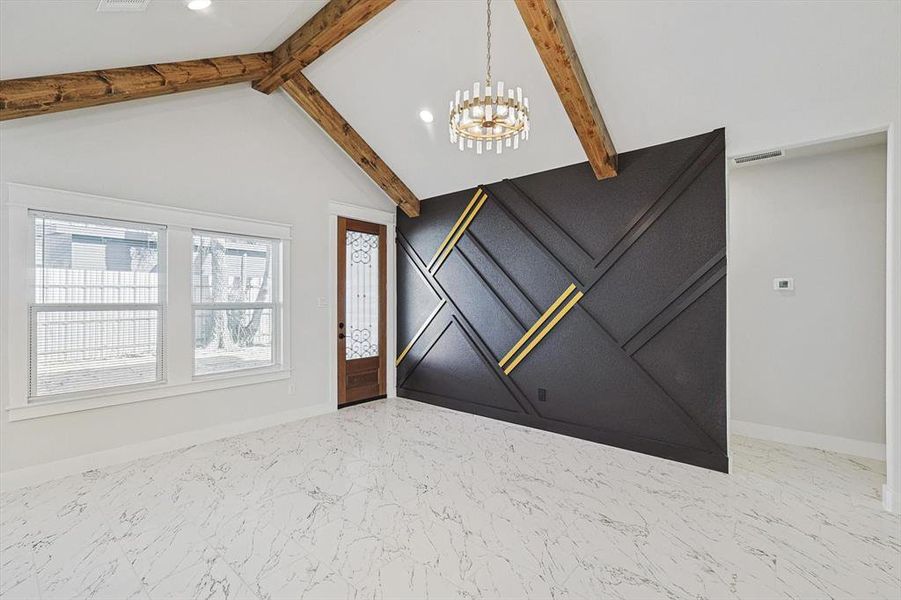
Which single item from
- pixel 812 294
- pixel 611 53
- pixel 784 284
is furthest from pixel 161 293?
pixel 812 294

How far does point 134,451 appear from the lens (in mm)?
3740

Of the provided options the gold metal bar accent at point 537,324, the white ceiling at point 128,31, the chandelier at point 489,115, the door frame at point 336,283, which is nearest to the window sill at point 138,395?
the door frame at point 336,283

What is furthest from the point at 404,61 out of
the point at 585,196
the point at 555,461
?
the point at 555,461

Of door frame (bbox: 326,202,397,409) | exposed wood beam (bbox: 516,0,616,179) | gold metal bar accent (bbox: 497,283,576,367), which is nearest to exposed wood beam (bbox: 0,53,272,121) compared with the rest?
door frame (bbox: 326,202,397,409)

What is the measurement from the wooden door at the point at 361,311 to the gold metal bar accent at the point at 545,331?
2037 mm

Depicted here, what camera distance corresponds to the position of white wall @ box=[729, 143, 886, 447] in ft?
12.2

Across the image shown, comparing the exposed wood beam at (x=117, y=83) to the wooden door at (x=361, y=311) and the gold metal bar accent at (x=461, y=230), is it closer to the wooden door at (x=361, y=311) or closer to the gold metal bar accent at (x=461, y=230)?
the wooden door at (x=361, y=311)

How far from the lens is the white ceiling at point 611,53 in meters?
2.70

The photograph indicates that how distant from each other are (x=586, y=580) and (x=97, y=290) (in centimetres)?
428

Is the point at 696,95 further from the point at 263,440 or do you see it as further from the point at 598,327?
the point at 263,440

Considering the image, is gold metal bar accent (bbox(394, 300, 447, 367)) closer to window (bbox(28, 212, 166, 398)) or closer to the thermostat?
window (bbox(28, 212, 166, 398))

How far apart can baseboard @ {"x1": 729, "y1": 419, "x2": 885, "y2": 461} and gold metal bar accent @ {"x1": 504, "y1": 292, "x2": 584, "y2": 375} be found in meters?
2.17

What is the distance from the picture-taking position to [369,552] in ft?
7.71

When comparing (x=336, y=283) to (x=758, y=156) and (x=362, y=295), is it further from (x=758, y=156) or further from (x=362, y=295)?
(x=758, y=156)
